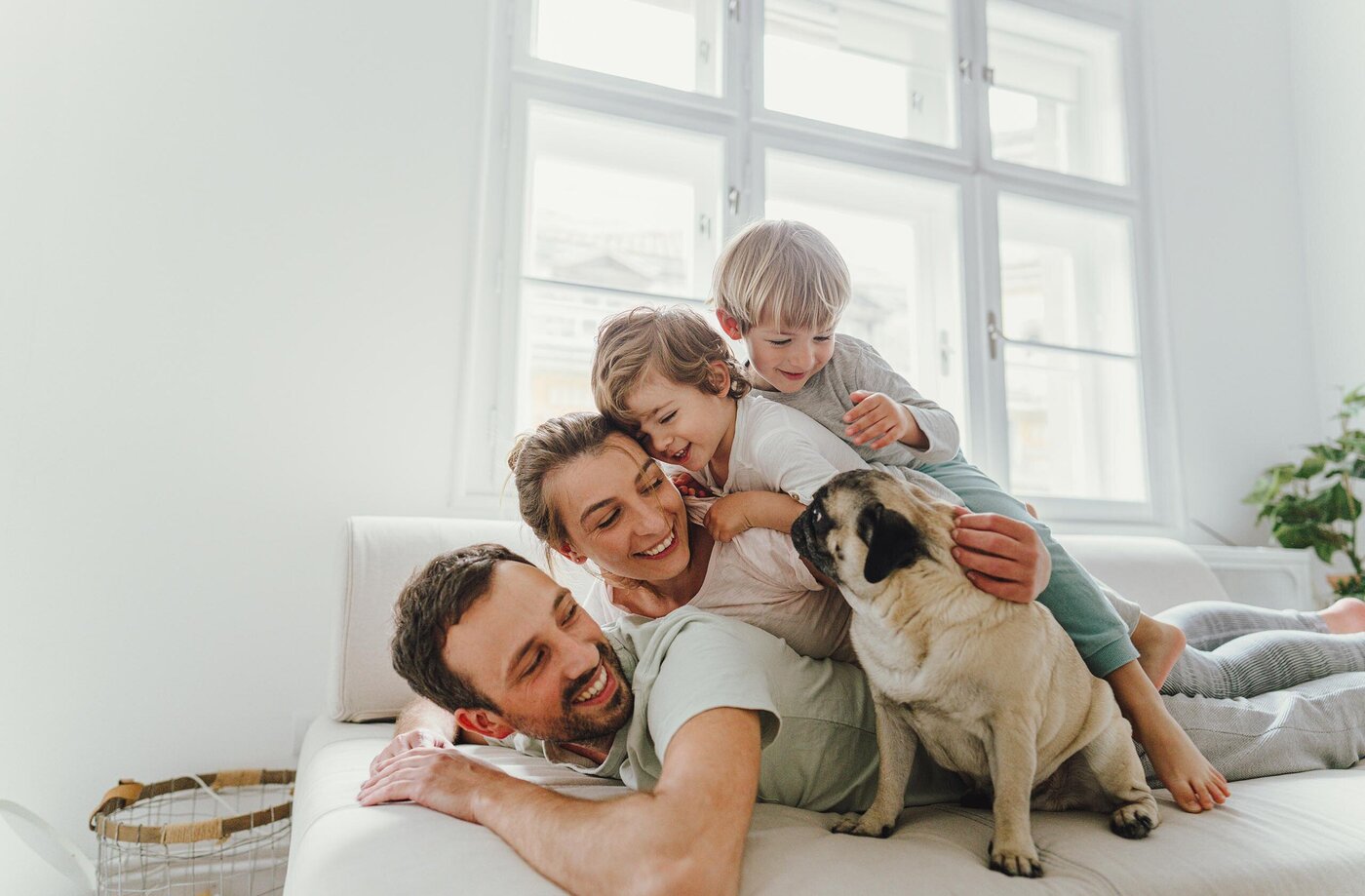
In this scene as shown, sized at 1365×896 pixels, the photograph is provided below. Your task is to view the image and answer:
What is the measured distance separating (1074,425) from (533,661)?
2.87 metres

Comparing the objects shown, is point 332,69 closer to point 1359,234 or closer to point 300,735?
point 300,735

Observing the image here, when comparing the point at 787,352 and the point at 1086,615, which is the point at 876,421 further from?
the point at 1086,615

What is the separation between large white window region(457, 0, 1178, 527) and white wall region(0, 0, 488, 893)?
244 millimetres

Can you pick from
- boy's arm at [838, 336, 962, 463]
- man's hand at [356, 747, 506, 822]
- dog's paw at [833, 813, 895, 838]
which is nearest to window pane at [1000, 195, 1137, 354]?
boy's arm at [838, 336, 962, 463]

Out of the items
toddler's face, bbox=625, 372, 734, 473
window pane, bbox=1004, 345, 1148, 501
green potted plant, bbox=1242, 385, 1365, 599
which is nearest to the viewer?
toddler's face, bbox=625, 372, 734, 473

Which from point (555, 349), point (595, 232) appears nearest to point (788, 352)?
point (555, 349)

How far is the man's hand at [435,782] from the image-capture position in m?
1.07

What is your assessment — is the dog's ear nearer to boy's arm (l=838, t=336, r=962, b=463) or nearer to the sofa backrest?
boy's arm (l=838, t=336, r=962, b=463)

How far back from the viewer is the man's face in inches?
44.7

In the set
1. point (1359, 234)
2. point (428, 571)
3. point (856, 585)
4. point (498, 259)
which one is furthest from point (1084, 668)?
point (1359, 234)

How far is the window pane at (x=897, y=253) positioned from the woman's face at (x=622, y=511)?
71.2 inches

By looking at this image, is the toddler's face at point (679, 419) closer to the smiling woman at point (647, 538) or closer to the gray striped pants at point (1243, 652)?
the smiling woman at point (647, 538)

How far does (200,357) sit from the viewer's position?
2176 mm

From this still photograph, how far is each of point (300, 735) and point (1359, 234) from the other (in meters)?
4.11
